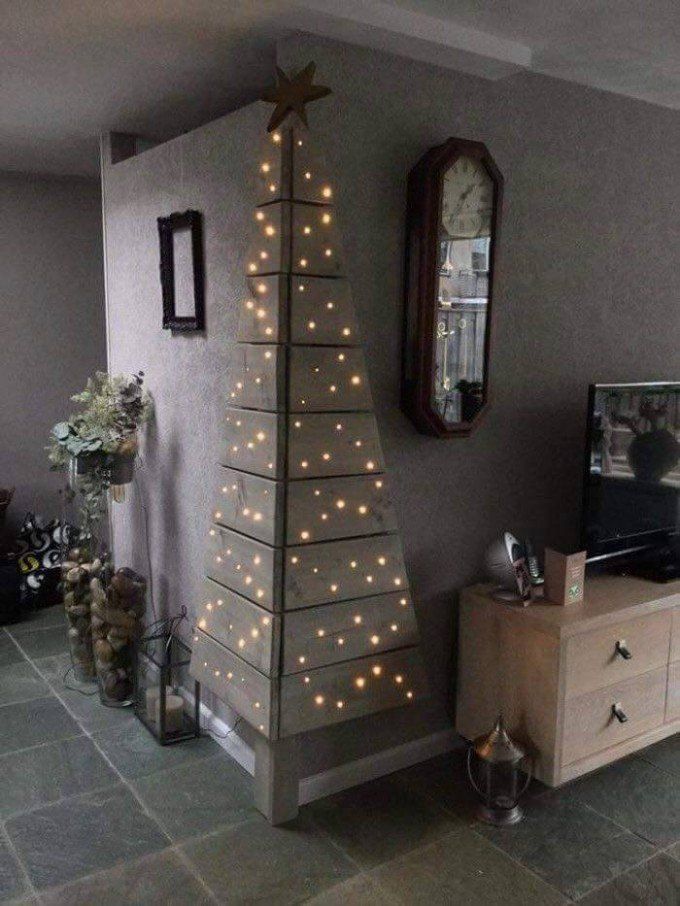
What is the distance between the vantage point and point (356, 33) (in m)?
2.28

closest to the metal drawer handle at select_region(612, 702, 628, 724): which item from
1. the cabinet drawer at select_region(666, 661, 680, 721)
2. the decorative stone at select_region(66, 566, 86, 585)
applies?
the cabinet drawer at select_region(666, 661, 680, 721)

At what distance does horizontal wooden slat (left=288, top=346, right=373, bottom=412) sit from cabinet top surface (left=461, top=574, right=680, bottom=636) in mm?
809

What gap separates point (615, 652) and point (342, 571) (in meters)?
0.94

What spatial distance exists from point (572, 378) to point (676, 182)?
934 mm

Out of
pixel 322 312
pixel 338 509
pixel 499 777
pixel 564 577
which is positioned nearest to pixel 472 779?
pixel 499 777

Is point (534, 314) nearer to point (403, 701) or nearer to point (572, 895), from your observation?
point (403, 701)

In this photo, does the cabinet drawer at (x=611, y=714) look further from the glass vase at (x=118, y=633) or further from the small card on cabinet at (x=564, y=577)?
the glass vase at (x=118, y=633)

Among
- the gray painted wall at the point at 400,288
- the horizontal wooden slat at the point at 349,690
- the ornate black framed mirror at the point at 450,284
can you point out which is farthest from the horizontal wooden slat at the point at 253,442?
the horizontal wooden slat at the point at 349,690

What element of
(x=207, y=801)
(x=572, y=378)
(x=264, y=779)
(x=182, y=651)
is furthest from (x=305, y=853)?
(x=572, y=378)

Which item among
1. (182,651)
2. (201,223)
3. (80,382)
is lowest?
(182,651)

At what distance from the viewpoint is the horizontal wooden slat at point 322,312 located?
7.52ft

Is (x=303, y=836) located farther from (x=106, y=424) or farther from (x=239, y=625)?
(x=106, y=424)

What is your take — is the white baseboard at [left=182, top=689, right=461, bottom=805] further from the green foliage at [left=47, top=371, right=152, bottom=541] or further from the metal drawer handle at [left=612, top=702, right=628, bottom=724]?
the green foliage at [left=47, top=371, right=152, bottom=541]

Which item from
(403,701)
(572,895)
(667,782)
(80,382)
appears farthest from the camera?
(80,382)
